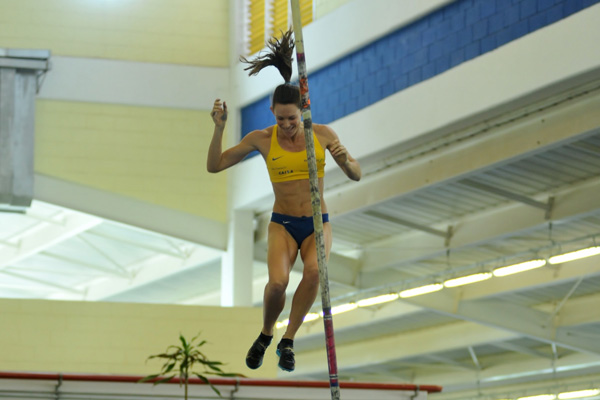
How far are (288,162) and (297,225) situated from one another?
0.36m

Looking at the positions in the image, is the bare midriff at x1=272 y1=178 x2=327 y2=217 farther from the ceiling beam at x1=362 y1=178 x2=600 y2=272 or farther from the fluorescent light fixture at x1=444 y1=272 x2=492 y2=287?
the fluorescent light fixture at x1=444 y1=272 x2=492 y2=287

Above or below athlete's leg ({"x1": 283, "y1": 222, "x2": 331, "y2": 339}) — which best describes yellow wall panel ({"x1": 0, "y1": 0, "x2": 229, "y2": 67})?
above

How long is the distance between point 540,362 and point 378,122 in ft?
38.2

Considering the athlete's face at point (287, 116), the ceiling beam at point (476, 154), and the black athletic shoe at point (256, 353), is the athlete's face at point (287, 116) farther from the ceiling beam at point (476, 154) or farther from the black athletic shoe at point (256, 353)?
the ceiling beam at point (476, 154)

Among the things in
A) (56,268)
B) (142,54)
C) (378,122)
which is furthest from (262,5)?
(56,268)

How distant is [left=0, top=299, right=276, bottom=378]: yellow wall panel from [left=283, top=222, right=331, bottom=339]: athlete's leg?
8.09 metres

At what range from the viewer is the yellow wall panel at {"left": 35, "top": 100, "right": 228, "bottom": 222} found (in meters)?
14.1

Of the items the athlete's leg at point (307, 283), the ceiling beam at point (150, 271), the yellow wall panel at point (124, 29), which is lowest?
the athlete's leg at point (307, 283)

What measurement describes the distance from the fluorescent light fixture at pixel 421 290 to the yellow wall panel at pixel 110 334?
3.44 meters

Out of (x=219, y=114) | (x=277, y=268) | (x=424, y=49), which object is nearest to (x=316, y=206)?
(x=277, y=268)

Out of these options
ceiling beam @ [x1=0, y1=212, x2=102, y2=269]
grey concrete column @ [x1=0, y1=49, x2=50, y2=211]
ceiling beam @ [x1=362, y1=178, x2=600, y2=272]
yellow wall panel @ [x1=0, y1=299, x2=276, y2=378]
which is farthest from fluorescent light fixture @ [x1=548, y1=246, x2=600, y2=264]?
grey concrete column @ [x1=0, y1=49, x2=50, y2=211]

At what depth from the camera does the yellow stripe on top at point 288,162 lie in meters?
5.55

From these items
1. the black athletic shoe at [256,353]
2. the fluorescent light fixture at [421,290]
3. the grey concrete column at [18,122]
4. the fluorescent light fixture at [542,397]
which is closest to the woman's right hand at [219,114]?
the black athletic shoe at [256,353]

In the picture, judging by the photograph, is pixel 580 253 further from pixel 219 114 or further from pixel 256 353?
pixel 219 114
